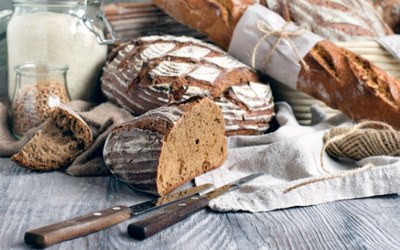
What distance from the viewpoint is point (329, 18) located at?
6.72 feet

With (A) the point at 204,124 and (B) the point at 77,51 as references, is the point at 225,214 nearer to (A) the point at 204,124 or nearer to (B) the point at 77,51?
(A) the point at 204,124

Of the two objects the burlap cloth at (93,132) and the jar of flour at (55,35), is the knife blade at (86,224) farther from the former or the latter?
the jar of flour at (55,35)

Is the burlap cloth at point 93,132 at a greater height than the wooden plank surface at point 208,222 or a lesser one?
lesser

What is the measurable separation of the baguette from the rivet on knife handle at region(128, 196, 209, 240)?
68 centimetres

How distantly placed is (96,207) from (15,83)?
0.66m

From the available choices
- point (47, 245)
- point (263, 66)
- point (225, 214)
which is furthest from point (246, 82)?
point (47, 245)

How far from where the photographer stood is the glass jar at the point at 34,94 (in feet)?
5.73

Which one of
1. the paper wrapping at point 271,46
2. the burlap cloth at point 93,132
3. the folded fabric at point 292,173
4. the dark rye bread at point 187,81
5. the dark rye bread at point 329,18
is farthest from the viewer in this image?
the dark rye bread at point 329,18

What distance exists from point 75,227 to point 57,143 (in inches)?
19.9

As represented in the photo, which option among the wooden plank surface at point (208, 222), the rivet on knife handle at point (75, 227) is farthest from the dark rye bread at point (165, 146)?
the rivet on knife handle at point (75, 227)

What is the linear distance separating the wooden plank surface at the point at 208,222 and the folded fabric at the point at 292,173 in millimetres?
23

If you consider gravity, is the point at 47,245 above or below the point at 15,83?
above

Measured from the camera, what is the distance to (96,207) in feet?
4.33

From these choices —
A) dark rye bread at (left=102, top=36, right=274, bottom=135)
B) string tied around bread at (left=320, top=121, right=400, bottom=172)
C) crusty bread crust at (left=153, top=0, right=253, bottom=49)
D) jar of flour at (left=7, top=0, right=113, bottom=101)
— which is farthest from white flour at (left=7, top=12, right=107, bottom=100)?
string tied around bread at (left=320, top=121, right=400, bottom=172)
